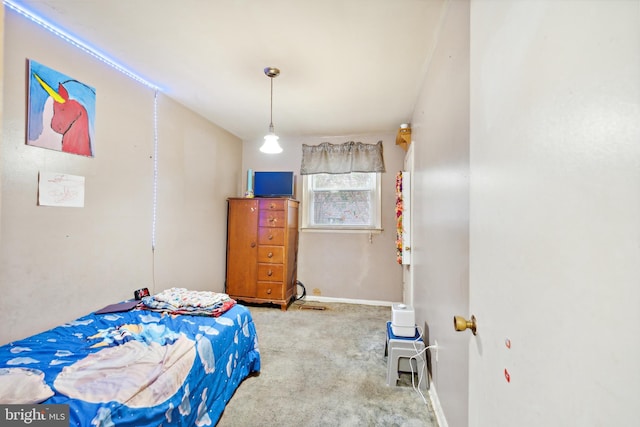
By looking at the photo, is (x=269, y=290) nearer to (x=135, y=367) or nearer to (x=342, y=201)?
(x=342, y=201)

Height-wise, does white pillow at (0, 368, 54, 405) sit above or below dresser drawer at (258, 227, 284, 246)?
below

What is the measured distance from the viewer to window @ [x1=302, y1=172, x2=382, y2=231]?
3959 mm

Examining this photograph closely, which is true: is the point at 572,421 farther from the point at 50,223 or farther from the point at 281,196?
the point at 281,196

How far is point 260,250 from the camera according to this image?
3.67m

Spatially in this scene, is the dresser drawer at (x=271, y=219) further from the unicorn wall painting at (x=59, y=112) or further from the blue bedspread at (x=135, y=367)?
the unicorn wall painting at (x=59, y=112)

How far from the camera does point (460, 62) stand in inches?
52.6

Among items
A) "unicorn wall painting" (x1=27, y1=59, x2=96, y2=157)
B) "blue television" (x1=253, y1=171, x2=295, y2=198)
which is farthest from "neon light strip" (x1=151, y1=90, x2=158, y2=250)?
"blue television" (x1=253, y1=171, x2=295, y2=198)

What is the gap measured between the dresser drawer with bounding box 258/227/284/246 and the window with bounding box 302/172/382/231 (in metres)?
0.58

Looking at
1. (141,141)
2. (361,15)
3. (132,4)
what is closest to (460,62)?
(361,15)

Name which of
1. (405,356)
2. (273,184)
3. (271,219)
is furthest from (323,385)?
(273,184)

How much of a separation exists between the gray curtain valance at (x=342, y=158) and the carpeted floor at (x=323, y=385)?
6.97 ft

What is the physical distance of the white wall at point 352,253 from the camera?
3.85 m

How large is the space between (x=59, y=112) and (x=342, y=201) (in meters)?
3.13

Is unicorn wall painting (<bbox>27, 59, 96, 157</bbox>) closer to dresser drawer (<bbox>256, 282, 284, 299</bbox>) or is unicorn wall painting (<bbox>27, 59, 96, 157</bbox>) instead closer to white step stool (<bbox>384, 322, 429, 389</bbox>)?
dresser drawer (<bbox>256, 282, 284, 299</bbox>)
